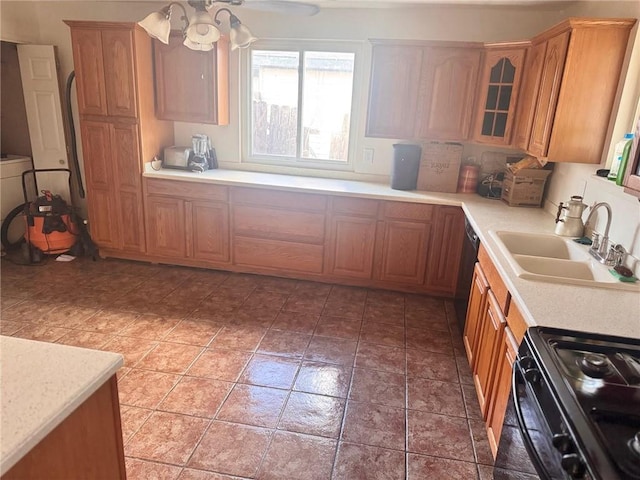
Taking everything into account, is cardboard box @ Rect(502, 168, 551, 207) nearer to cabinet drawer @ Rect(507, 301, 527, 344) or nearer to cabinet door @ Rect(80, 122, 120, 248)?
cabinet drawer @ Rect(507, 301, 527, 344)

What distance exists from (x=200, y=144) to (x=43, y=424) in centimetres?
346

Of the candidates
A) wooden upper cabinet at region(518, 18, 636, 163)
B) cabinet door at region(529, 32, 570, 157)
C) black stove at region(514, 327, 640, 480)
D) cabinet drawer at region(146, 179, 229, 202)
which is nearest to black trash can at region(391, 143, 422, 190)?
cabinet door at region(529, 32, 570, 157)

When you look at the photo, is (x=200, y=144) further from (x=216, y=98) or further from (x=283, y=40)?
(x=283, y=40)

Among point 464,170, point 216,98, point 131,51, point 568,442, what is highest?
point 131,51

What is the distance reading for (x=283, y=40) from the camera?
382 cm

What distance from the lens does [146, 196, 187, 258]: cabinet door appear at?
3.89 m

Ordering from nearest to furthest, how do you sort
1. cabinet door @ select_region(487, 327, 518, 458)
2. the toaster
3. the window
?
cabinet door @ select_region(487, 327, 518, 458), the window, the toaster

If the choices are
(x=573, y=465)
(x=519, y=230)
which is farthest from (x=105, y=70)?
(x=573, y=465)

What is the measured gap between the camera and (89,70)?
368cm

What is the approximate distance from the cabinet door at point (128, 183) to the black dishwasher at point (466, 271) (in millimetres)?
2792

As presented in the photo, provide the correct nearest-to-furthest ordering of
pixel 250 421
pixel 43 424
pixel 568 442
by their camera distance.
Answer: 1. pixel 43 424
2. pixel 568 442
3. pixel 250 421

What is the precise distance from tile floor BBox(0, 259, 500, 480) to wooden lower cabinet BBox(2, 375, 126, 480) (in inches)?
31.2

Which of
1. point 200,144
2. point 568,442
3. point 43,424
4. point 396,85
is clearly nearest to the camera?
point 43,424

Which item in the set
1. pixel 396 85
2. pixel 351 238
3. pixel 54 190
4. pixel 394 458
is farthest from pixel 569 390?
pixel 54 190
